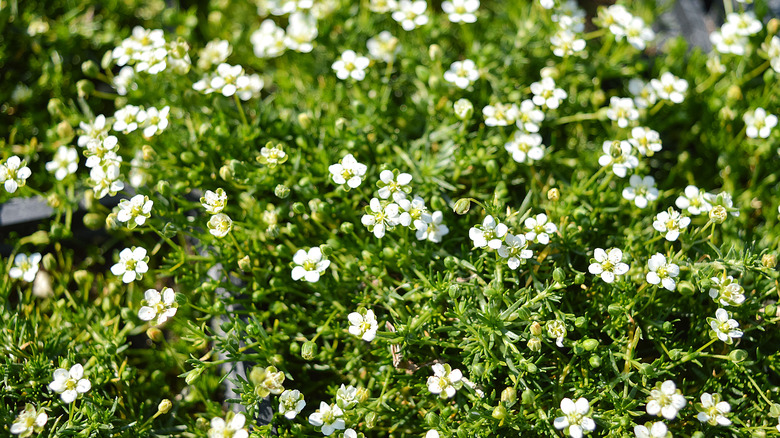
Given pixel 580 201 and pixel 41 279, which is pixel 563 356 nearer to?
pixel 580 201

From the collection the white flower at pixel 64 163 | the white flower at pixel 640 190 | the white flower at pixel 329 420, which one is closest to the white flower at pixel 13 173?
the white flower at pixel 64 163

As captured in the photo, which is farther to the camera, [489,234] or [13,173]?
[13,173]

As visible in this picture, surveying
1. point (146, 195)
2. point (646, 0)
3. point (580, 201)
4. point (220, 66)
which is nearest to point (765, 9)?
point (646, 0)

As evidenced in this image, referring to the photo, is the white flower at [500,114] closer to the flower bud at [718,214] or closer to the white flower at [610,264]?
the white flower at [610,264]

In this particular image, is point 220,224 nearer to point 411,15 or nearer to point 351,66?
point 351,66

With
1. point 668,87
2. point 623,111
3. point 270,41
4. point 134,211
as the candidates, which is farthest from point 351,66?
point 668,87

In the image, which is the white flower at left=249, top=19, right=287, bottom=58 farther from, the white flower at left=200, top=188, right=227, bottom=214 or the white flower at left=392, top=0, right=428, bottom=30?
the white flower at left=200, top=188, right=227, bottom=214
